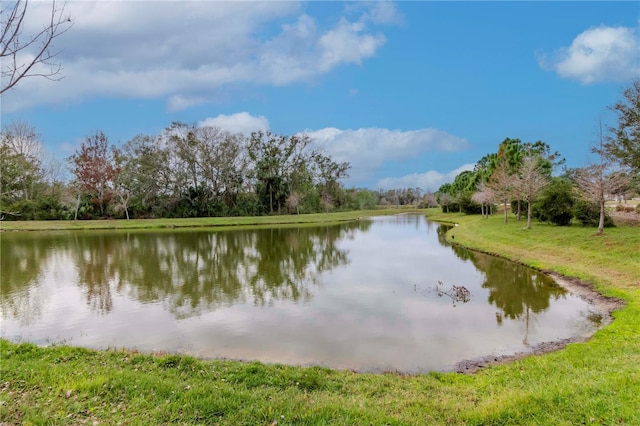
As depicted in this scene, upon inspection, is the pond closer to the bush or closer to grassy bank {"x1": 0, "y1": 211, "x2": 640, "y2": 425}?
grassy bank {"x1": 0, "y1": 211, "x2": 640, "y2": 425}

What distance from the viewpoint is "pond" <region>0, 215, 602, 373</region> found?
26.8 ft

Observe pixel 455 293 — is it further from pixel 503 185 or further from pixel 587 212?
pixel 503 185

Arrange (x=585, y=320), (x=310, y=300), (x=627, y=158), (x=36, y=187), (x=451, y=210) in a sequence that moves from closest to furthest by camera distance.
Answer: (x=585, y=320), (x=310, y=300), (x=627, y=158), (x=36, y=187), (x=451, y=210)

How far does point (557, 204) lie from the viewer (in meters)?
27.2

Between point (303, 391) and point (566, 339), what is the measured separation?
6.89m

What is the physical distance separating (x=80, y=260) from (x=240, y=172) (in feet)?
137

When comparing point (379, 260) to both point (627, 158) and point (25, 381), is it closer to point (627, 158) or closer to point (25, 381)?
point (25, 381)

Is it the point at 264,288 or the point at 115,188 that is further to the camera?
the point at 115,188

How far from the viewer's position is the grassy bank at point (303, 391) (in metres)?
4.32

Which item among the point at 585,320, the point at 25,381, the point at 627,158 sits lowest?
the point at 585,320

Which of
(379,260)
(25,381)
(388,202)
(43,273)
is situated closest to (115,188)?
(43,273)

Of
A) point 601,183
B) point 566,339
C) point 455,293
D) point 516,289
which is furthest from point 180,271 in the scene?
point 601,183

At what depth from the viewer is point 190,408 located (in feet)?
14.7

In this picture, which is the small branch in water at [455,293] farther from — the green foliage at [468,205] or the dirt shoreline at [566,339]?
the green foliage at [468,205]
